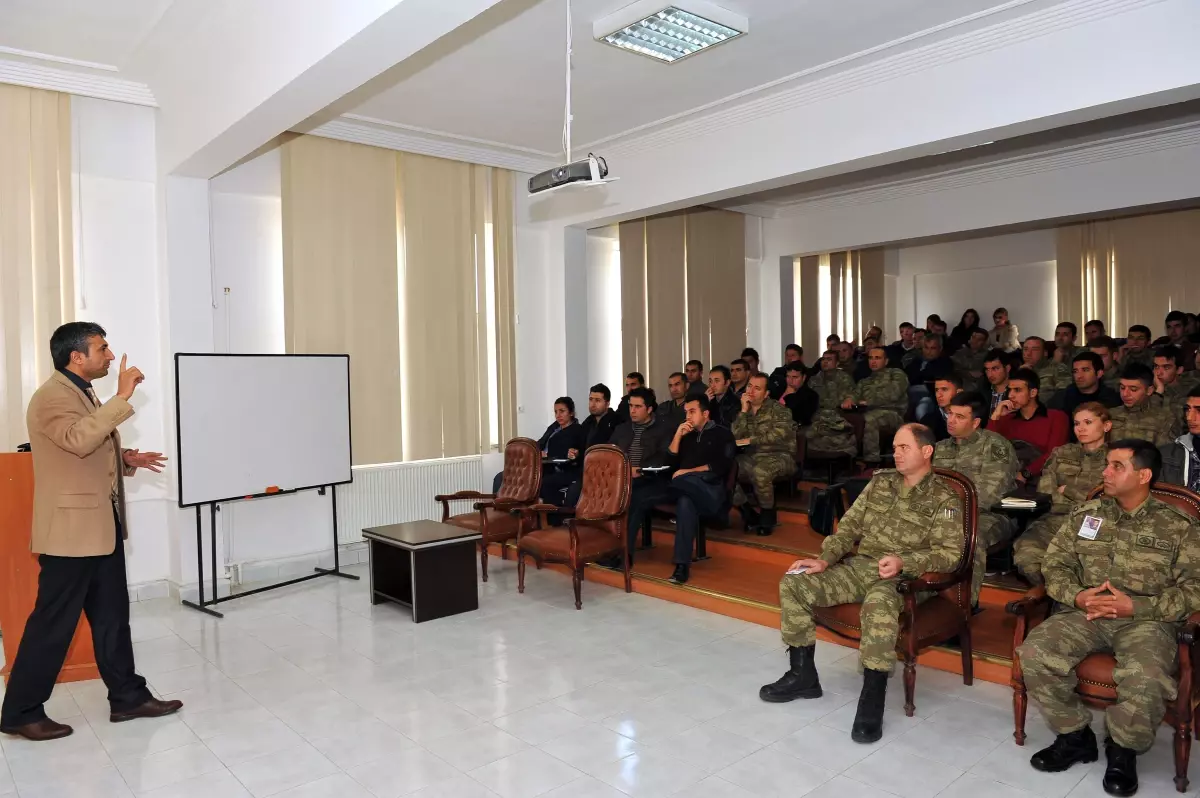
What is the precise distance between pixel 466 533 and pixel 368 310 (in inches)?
88.9

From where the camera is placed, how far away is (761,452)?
6.63 meters

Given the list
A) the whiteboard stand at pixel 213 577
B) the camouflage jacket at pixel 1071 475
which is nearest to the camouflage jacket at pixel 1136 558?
the camouflage jacket at pixel 1071 475

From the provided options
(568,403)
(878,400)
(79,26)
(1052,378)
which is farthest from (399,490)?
(1052,378)

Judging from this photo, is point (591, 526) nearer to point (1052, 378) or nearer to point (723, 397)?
point (723, 397)

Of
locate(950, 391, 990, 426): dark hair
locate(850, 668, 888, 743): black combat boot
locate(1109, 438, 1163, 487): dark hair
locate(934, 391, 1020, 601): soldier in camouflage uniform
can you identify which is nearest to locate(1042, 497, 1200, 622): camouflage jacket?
locate(1109, 438, 1163, 487): dark hair

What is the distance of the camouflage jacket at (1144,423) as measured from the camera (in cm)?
509

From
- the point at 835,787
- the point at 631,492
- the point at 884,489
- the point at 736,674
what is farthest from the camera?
the point at 631,492

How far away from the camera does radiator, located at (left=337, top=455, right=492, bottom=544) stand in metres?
6.83

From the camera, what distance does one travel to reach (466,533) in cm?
564

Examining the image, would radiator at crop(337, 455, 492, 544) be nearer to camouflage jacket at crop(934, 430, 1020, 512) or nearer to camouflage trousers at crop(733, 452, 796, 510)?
camouflage trousers at crop(733, 452, 796, 510)

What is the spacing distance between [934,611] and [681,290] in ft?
19.4

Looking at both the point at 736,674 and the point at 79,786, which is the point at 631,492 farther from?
the point at 79,786

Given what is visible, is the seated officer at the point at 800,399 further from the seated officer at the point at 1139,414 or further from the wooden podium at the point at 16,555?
the wooden podium at the point at 16,555

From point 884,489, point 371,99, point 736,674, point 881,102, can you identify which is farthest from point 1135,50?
point 371,99
